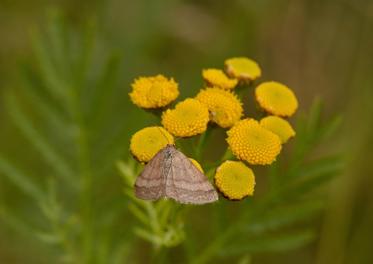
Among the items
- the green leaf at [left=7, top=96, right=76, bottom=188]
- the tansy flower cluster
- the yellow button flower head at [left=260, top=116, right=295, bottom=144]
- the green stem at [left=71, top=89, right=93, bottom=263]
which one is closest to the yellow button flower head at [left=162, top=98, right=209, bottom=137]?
the tansy flower cluster

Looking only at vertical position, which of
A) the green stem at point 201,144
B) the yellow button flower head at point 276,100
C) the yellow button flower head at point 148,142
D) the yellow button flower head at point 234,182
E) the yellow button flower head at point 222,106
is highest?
the yellow button flower head at point 276,100

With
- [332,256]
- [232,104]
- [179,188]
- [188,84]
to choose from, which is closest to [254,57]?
[188,84]

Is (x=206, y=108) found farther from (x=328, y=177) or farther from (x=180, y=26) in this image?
(x=180, y=26)

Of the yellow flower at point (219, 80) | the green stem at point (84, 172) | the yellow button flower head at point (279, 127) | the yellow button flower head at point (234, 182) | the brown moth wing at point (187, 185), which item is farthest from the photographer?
the green stem at point (84, 172)

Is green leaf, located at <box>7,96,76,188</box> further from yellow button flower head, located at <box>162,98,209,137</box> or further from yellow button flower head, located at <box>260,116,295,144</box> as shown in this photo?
yellow button flower head, located at <box>260,116,295,144</box>

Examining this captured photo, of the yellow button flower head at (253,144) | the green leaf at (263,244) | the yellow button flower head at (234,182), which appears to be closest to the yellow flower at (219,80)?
the yellow button flower head at (253,144)

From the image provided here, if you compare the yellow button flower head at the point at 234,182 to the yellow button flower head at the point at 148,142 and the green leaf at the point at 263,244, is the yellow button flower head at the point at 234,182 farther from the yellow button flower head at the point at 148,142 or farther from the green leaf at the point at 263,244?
the green leaf at the point at 263,244

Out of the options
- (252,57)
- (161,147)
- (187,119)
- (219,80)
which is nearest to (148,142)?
(161,147)
